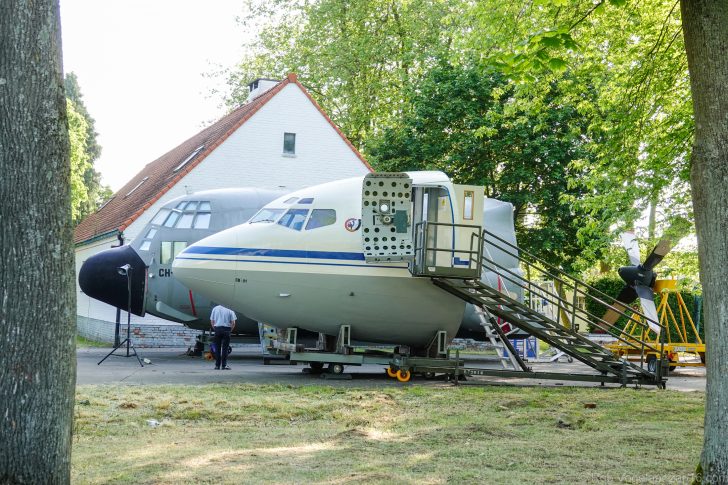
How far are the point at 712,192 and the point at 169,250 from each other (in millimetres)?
16466

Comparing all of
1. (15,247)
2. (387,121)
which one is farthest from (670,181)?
(387,121)

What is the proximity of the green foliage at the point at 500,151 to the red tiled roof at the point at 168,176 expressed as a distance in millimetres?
4140

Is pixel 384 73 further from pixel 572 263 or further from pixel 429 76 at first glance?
pixel 572 263

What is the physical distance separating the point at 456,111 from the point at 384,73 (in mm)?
11564

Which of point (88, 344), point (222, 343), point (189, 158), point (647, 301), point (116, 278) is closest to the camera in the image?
point (222, 343)

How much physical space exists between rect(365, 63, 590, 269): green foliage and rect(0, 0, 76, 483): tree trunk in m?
28.9

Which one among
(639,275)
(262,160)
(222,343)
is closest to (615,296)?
(639,275)

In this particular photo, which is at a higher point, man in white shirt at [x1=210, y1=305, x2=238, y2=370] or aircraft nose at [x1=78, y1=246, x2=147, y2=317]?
aircraft nose at [x1=78, y1=246, x2=147, y2=317]

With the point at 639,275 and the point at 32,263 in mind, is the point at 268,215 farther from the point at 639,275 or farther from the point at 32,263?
the point at 639,275

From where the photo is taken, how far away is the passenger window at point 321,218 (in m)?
17.0

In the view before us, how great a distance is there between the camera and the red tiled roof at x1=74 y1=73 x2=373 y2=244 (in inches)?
1196

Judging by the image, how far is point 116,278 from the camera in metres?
21.4

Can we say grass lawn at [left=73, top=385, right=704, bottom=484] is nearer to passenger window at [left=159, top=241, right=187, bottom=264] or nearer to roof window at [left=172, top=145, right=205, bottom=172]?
passenger window at [left=159, top=241, right=187, bottom=264]

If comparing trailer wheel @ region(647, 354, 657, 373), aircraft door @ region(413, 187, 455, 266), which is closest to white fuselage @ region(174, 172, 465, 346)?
aircraft door @ region(413, 187, 455, 266)
